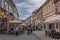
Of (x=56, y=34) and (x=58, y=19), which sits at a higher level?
(x=58, y=19)

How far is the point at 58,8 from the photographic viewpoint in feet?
134

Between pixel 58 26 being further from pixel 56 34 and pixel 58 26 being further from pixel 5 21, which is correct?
pixel 5 21

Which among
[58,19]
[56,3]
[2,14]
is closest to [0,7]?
[2,14]

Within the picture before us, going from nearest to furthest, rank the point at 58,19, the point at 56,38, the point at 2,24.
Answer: the point at 58,19 < the point at 56,38 < the point at 2,24

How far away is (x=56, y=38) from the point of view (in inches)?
1093

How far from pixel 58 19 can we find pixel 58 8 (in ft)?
56.2

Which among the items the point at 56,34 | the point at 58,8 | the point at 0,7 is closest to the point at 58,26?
the point at 58,8

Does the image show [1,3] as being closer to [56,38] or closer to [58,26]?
[58,26]

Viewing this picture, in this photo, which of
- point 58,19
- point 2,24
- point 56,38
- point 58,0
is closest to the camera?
point 58,19

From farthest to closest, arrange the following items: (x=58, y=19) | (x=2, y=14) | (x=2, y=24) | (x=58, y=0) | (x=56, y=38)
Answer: (x=2, y=24) < (x=2, y=14) < (x=58, y=0) < (x=56, y=38) < (x=58, y=19)

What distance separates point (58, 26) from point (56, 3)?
4.42m

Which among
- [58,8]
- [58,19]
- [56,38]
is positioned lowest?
[56,38]

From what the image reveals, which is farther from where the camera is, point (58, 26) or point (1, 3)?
point (1, 3)

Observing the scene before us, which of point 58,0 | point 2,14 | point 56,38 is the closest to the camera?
point 56,38
